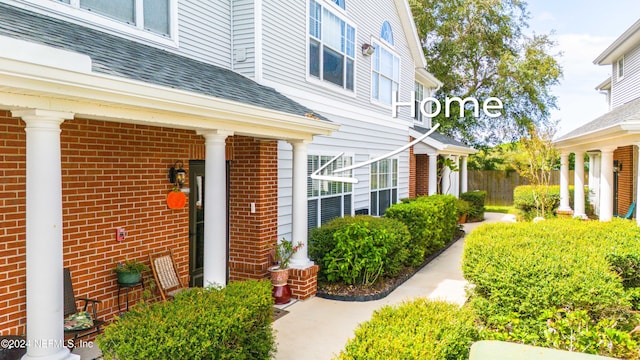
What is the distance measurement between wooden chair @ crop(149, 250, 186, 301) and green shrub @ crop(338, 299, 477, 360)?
3.28 meters

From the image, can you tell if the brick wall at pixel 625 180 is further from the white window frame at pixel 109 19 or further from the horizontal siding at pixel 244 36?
the white window frame at pixel 109 19

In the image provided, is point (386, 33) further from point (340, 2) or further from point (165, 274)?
point (165, 274)

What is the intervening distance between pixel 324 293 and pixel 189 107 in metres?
4.31

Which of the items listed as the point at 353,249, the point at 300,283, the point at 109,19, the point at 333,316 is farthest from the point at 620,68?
the point at 109,19

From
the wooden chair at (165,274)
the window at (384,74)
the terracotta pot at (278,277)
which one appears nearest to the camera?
the wooden chair at (165,274)

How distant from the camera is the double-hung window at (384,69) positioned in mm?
12625

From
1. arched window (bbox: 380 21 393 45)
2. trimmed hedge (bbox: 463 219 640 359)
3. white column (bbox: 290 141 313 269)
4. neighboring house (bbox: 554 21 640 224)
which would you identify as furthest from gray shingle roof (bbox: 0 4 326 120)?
neighboring house (bbox: 554 21 640 224)

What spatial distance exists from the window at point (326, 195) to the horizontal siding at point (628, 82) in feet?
34.9

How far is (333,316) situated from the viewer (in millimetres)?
6809

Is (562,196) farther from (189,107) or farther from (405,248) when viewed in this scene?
(189,107)

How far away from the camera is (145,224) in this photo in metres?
6.23

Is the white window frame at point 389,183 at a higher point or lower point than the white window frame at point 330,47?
lower

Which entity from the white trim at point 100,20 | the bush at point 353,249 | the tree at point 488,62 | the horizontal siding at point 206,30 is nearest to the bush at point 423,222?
the bush at point 353,249

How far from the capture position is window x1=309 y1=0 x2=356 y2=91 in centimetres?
946
